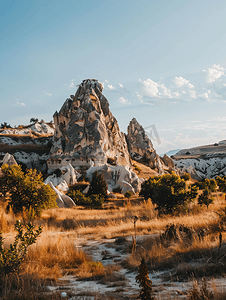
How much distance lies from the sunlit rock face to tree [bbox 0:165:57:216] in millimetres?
39975

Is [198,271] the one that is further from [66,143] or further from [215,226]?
[66,143]

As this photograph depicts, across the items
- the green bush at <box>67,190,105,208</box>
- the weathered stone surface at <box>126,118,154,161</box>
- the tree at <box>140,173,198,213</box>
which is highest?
the weathered stone surface at <box>126,118,154,161</box>

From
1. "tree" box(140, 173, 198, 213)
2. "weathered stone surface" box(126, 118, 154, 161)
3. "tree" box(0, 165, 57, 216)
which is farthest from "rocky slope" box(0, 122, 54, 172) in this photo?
"tree" box(140, 173, 198, 213)

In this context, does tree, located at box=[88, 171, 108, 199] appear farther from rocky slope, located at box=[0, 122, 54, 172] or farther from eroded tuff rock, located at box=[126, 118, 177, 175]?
eroded tuff rock, located at box=[126, 118, 177, 175]

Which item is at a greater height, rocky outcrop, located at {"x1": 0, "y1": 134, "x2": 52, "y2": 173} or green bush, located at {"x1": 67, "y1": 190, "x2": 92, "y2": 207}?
rocky outcrop, located at {"x1": 0, "y1": 134, "x2": 52, "y2": 173}

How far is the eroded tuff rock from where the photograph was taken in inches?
3074

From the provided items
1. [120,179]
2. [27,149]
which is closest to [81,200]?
[120,179]

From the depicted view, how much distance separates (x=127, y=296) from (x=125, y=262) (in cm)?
167

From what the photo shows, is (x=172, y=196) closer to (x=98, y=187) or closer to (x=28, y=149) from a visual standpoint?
(x=98, y=187)

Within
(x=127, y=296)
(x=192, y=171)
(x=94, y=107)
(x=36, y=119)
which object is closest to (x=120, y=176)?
(x=94, y=107)

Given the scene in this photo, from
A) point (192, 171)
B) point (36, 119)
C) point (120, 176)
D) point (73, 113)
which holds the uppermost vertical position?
point (36, 119)

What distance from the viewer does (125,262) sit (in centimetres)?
458

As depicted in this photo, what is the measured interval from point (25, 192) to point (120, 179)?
1250 inches

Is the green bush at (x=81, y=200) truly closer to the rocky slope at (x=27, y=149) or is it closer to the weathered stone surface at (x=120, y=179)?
the weathered stone surface at (x=120, y=179)
